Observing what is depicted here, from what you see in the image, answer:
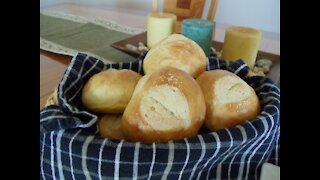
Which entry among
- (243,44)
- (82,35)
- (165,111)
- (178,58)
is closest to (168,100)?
(165,111)

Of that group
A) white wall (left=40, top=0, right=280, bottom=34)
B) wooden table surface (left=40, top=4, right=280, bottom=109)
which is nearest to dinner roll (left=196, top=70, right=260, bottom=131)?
wooden table surface (left=40, top=4, right=280, bottom=109)

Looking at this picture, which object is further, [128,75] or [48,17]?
[48,17]

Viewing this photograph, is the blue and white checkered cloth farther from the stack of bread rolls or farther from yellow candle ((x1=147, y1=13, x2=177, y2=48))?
yellow candle ((x1=147, y1=13, x2=177, y2=48))

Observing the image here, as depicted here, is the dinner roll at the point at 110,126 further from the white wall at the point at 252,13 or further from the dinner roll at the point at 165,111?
the white wall at the point at 252,13

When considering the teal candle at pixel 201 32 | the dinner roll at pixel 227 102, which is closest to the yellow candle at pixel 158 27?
the teal candle at pixel 201 32

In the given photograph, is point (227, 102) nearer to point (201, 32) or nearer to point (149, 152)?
point (149, 152)

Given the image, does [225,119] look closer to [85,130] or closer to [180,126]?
[180,126]
